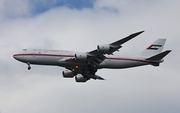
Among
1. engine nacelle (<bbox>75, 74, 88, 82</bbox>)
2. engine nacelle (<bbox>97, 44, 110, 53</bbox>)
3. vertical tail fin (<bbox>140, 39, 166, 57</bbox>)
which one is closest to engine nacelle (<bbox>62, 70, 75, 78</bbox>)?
engine nacelle (<bbox>75, 74, 88, 82</bbox>)

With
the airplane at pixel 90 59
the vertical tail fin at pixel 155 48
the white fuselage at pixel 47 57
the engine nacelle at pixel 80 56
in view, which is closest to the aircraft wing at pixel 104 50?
the airplane at pixel 90 59

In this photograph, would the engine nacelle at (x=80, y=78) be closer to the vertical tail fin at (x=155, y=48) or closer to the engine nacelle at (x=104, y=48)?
the vertical tail fin at (x=155, y=48)

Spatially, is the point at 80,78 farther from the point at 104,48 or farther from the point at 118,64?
the point at 104,48

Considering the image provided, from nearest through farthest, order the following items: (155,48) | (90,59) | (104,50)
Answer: (104,50), (90,59), (155,48)

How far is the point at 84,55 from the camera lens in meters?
71.9

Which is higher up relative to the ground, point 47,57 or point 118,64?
point 47,57

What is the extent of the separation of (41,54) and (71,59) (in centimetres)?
476

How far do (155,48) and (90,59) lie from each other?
1391 cm

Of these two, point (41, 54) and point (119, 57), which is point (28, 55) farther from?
point (119, 57)

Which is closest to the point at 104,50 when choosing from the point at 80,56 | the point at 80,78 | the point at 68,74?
the point at 80,56

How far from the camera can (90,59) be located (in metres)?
73.1

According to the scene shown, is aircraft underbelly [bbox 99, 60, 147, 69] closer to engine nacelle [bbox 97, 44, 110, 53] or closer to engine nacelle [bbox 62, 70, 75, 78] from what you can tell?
engine nacelle [bbox 97, 44, 110, 53]

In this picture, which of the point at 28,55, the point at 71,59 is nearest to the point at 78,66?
the point at 71,59

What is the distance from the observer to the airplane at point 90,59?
7138 centimetres
